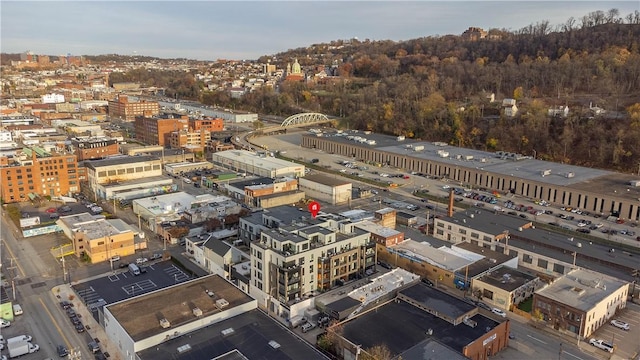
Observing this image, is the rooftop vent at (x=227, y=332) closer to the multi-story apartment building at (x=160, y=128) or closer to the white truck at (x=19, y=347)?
the white truck at (x=19, y=347)

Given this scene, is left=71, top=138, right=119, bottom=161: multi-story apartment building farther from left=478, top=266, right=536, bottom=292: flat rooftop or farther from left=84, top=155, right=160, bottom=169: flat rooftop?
left=478, top=266, right=536, bottom=292: flat rooftop

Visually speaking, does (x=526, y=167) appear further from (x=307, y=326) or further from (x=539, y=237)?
(x=307, y=326)

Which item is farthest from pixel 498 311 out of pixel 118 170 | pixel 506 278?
pixel 118 170

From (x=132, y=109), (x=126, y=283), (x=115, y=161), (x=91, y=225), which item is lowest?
(x=126, y=283)

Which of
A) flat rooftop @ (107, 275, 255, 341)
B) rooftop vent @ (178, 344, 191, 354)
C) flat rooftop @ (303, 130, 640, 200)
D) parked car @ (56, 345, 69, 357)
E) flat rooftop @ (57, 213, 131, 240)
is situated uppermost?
flat rooftop @ (303, 130, 640, 200)

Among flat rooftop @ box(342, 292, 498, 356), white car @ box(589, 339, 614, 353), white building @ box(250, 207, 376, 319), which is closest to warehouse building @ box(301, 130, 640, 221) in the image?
white car @ box(589, 339, 614, 353)

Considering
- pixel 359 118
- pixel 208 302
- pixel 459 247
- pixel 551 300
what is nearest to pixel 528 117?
pixel 359 118
